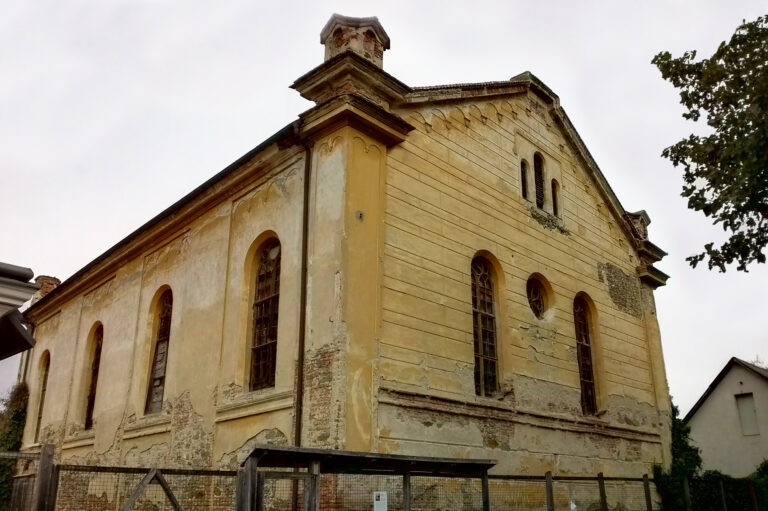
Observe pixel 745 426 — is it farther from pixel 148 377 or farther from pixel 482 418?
pixel 148 377

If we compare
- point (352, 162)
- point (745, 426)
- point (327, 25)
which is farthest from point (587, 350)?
point (745, 426)

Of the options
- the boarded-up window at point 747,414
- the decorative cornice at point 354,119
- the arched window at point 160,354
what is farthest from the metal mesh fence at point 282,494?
the boarded-up window at point 747,414

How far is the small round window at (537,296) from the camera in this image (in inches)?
587

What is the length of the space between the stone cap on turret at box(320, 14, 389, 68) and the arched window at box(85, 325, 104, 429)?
36.6 ft

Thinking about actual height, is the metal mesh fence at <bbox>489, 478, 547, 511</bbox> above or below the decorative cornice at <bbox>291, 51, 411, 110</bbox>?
below

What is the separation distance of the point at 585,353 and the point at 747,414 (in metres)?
12.4

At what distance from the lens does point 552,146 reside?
685 inches

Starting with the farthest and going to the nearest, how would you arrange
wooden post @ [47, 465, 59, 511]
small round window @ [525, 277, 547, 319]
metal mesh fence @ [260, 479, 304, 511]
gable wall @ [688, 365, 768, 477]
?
1. gable wall @ [688, 365, 768, 477]
2. small round window @ [525, 277, 547, 319]
3. metal mesh fence @ [260, 479, 304, 511]
4. wooden post @ [47, 465, 59, 511]

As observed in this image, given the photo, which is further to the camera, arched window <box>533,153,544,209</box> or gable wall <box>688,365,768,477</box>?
gable wall <box>688,365,768,477</box>

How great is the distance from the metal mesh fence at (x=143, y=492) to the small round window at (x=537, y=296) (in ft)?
23.4

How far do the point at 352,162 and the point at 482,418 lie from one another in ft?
16.6

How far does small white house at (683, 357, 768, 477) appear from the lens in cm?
2398

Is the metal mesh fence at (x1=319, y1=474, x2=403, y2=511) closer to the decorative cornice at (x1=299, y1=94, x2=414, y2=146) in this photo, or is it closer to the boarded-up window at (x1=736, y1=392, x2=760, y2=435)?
the decorative cornice at (x1=299, y1=94, x2=414, y2=146)

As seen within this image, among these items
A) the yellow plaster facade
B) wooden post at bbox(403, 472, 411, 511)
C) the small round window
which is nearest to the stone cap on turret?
the yellow plaster facade
